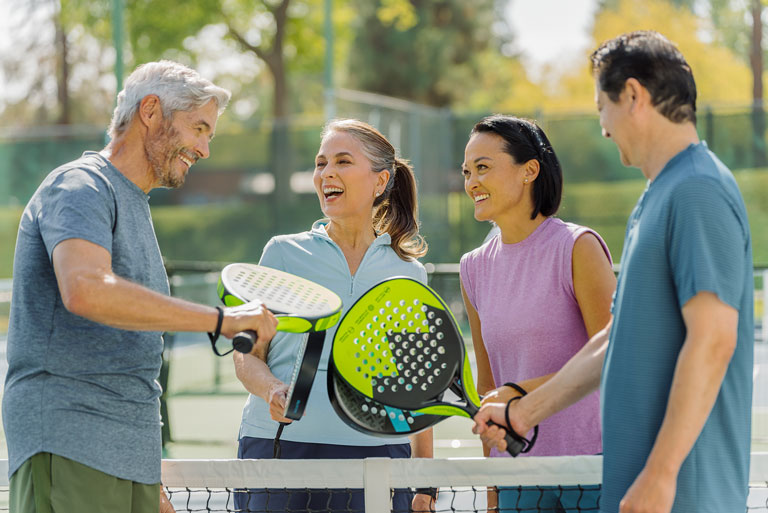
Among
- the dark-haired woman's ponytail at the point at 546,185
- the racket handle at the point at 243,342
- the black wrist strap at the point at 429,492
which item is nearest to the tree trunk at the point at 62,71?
the dark-haired woman's ponytail at the point at 546,185

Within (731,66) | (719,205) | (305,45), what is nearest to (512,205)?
(719,205)

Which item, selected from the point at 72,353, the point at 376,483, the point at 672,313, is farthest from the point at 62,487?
the point at 672,313

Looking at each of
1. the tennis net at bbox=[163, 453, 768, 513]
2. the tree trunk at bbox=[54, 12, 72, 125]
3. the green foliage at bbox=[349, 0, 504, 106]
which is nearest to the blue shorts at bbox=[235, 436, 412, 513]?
the tennis net at bbox=[163, 453, 768, 513]

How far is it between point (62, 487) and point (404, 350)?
850mm

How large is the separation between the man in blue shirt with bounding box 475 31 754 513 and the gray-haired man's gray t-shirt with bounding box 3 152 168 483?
111cm

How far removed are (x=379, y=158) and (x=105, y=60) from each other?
32.2 meters

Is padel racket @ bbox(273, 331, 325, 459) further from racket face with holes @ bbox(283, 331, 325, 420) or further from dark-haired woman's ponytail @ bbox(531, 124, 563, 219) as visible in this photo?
dark-haired woman's ponytail @ bbox(531, 124, 563, 219)

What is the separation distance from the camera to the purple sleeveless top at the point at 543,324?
2.64 m

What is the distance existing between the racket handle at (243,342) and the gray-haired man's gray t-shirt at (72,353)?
365 mm

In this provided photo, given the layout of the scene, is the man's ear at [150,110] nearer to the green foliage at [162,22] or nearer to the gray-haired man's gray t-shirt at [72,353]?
the gray-haired man's gray t-shirt at [72,353]

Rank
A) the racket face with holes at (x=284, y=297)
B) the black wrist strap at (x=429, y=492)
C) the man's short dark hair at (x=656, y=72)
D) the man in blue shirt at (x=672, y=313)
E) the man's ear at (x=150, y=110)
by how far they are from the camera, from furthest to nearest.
→ the black wrist strap at (x=429, y=492) < the man's ear at (x=150, y=110) < the racket face with holes at (x=284, y=297) < the man's short dark hair at (x=656, y=72) < the man in blue shirt at (x=672, y=313)

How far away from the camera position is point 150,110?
2436mm

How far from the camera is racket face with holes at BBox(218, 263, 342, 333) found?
7.22 ft

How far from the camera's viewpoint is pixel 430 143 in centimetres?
1469
